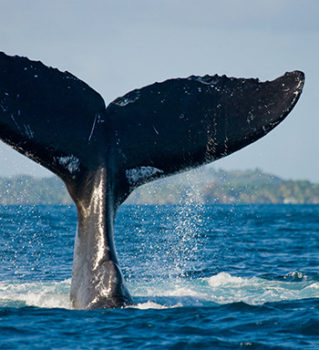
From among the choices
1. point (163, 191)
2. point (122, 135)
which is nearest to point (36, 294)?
point (122, 135)

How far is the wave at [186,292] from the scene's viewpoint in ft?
30.1

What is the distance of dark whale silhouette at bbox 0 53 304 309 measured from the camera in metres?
7.83

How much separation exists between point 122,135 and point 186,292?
2913 millimetres

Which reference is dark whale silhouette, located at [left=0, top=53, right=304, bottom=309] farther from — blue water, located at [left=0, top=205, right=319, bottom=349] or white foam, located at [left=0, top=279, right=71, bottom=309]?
white foam, located at [left=0, top=279, right=71, bottom=309]

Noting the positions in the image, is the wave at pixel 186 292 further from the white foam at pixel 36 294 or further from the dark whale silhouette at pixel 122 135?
the dark whale silhouette at pixel 122 135

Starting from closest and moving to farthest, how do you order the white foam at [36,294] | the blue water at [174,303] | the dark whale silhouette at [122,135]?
the blue water at [174,303]
the dark whale silhouette at [122,135]
the white foam at [36,294]

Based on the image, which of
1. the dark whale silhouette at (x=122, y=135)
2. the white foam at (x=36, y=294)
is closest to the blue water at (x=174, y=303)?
the white foam at (x=36, y=294)

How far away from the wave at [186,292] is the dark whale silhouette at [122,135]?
86 cm

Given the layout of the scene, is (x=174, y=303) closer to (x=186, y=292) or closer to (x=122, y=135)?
(x=186, y=292)

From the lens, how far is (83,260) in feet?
26.3

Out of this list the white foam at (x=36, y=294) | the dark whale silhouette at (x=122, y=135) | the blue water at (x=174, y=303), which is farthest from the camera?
the white foam at (x=36, y=294)

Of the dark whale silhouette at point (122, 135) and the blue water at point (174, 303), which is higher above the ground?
the dark whale silhouette at point (122, 135)

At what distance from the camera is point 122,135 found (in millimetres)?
8195

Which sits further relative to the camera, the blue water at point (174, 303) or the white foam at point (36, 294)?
the white foam at point (36, 294)
